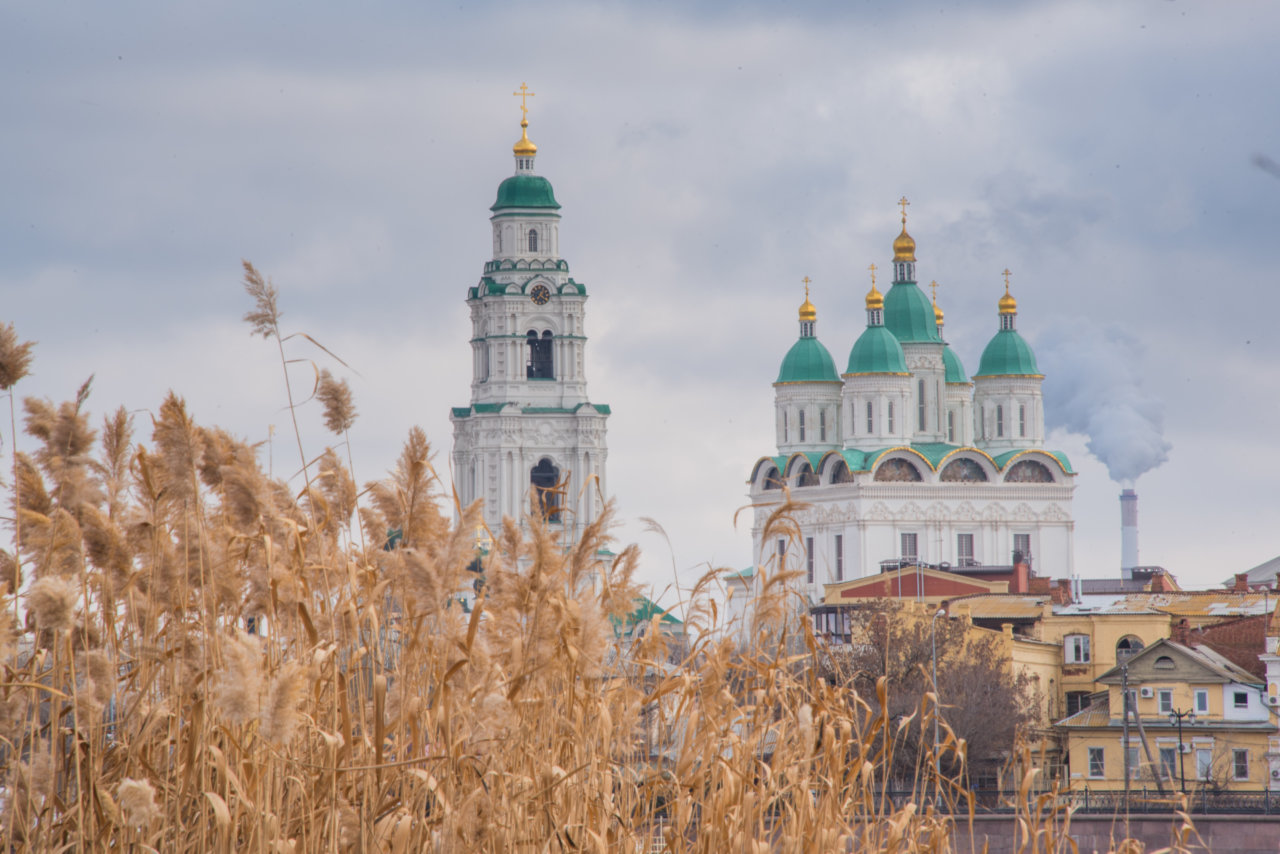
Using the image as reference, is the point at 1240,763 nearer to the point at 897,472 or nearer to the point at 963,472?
Answer: the point at 897,472

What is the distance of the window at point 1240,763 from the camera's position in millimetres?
29375

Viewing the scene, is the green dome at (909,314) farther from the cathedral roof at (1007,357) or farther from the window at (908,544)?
the window at (908,544)

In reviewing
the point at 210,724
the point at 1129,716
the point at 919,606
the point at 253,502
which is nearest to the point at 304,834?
the point at 210,724

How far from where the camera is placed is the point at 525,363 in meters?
71.2

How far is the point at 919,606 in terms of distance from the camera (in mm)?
35406

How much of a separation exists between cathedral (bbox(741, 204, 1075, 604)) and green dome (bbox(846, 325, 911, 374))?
1.4 inches

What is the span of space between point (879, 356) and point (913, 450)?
3.80 meters

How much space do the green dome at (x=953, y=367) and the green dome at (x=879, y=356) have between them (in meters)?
4.51

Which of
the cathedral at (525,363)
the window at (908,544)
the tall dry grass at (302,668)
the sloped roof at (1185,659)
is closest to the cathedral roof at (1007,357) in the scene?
the window at (908,544)

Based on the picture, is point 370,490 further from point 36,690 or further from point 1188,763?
point 1188,763

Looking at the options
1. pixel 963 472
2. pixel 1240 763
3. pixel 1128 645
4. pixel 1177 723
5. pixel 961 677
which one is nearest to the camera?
pixel 1177 723

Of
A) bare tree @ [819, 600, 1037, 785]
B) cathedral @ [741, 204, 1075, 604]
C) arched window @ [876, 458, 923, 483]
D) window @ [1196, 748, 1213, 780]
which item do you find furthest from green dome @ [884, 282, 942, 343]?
window @ [1196, 748, 1213, 780]

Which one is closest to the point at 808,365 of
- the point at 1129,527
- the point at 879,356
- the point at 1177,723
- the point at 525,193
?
the point at 879,356

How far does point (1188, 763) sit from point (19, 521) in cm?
2827
